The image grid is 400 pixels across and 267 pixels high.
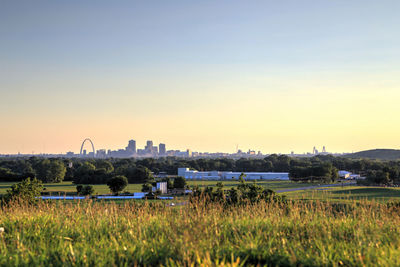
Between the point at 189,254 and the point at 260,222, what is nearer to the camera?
the point at 189,254

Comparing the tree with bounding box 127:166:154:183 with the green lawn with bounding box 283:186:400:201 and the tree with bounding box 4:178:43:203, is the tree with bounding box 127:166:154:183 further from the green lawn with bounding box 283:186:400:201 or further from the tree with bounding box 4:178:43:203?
the tree with bounding box 4:178:43:203

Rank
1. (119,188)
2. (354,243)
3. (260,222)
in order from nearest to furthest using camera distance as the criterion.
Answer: (354,243)
(260,222)
(119,188)

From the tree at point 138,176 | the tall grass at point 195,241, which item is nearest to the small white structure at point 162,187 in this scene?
the tree at point 138,176

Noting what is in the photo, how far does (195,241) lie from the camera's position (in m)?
6.24

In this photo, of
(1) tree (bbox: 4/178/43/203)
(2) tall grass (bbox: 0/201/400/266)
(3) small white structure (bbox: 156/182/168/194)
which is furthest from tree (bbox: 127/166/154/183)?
(2) tall grass (bbox: 0/201/400/266)

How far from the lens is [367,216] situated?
899 centimetres

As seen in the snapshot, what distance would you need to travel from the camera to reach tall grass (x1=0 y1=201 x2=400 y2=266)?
18.9ft

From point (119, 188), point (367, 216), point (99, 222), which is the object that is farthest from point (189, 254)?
point (119, 188)

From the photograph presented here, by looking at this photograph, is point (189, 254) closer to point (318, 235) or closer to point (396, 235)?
point (318, 235)

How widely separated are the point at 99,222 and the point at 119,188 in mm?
55860

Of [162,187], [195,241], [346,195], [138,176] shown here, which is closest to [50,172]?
[138,176]

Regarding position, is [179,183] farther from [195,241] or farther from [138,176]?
[195,241]

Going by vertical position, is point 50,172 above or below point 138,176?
above

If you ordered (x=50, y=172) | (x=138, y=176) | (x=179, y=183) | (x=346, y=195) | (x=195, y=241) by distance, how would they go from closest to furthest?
1. (x=195, y=241)
2. (x=346, y=195)
3. (x=179, y=183)
4. (x=138, y=176)
5. (x=50, y=172)
